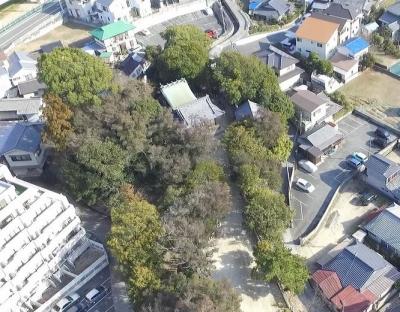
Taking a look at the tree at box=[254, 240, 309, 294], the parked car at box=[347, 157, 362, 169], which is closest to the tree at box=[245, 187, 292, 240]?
the tree at box=[254, 240, 309, 294]

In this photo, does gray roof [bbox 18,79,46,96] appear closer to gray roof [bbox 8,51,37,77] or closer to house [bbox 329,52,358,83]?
gray roof [bbox 8,51,37,77]

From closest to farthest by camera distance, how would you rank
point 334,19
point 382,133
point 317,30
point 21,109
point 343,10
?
point 382,133 < point 21,109 < point 317,30 < point 334,19 < point 343,10

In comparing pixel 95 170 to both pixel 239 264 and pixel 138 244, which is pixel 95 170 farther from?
pixel 239 264

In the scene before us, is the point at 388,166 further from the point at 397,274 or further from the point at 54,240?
the point at 54,240

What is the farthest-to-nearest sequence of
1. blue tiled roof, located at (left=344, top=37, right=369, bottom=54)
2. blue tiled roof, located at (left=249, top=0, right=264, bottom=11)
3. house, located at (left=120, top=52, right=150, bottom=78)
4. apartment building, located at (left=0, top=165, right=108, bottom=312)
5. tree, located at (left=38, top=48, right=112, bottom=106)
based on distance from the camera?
blue tiled roof, located at (left=249, top=0, right=264, bottom=11)
blue tiled roof, located at (left=344, top=37, right=369, bottom=54)
house, located at (left=120, top=52, right=150, bottom=78)
tree, located at (left=38, top=48, right=112, bottom=106)
apartment building, located at (left=0, top=165, right=108, bottom=312)

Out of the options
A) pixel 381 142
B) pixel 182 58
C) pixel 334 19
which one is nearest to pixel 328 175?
pixel 381 142

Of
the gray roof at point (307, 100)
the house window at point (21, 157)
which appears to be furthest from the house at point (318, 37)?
the house window at point (21, 157)
